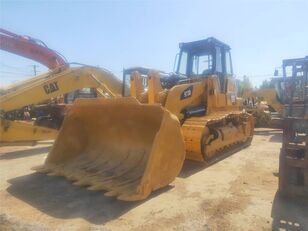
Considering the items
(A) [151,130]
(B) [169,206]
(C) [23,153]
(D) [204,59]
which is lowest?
(B) [169,206]

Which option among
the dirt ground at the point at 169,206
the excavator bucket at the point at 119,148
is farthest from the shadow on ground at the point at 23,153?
the excavator bucket at the point at 119,148

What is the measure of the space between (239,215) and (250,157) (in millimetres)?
3589

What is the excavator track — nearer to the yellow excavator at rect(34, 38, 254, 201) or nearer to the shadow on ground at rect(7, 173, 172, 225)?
the yellow excavator at rect(34, 38, 254, 201)

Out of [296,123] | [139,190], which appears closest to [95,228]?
[139,190]

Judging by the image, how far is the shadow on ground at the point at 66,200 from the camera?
3.77 m

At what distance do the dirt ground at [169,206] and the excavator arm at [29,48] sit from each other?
20.1 feet

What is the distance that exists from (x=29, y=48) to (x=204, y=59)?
22.2ft

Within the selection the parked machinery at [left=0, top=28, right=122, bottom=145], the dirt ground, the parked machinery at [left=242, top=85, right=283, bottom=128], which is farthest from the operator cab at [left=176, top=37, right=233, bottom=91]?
the parked machinery at [left=242, top=85, right=283, bottom=128]

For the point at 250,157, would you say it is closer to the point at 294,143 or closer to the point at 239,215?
the point at 294,143

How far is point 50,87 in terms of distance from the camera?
26.4ft

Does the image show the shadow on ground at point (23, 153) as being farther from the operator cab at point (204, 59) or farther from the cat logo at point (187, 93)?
the operator cab at point (204, 59)

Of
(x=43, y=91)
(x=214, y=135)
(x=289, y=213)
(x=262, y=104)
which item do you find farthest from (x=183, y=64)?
(x=262, y=104)

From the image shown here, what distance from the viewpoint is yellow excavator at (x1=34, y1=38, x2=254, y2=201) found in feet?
14.5

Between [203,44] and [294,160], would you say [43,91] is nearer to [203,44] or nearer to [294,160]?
[203,44]
